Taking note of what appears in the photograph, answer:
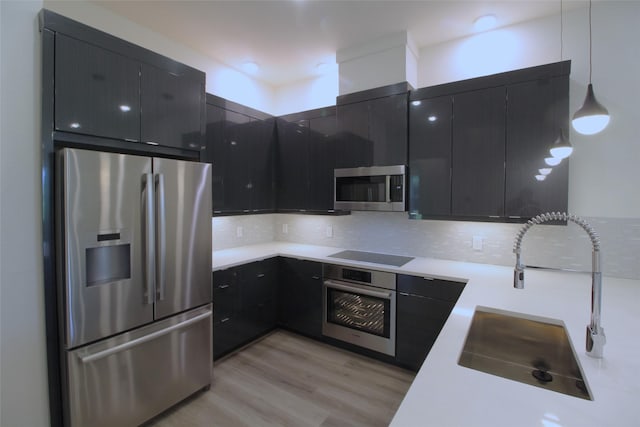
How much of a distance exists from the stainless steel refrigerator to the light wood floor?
8.0 inches

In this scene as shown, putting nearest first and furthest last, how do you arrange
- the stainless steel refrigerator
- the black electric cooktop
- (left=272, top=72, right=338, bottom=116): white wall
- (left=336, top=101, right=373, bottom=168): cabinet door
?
the stainless steel refrigerator, the black electric cooktop, (left=336, top=101, right=373, bottom=168): cabinet door, (left=272, top=72, right=338, bottom=116): white wall

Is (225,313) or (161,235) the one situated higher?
(161,235)

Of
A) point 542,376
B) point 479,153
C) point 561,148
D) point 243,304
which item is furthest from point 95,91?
point 561,148

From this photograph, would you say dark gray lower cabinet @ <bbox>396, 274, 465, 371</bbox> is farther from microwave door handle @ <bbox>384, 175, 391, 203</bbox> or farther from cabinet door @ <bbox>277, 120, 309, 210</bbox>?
cabinet door @ <bbox>277, 120, 309, 210</bbox>

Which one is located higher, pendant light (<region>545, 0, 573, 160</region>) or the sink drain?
pendant light (<region>545, 0, 573, 160</region>)

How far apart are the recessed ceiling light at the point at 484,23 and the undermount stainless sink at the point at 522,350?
2308mm

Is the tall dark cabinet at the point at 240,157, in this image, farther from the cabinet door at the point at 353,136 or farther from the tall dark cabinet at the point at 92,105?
the cabinet door at the point at 353,136

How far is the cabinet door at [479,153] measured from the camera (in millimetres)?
2336

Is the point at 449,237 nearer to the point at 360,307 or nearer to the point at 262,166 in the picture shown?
the point at 360,307

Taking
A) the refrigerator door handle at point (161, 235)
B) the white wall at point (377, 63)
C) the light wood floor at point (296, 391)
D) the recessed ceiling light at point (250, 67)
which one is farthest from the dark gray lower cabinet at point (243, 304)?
the recessed ceiling light at point (250, 67)

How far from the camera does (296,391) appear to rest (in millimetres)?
2344

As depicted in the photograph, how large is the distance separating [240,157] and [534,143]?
264 cm

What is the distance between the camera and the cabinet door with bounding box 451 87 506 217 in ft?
7.66

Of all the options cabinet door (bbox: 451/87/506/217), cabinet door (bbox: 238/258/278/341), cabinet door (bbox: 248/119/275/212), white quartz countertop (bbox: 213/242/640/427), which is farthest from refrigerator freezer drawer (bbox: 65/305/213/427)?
cabinet door (bbox: 451/87/506/217)
